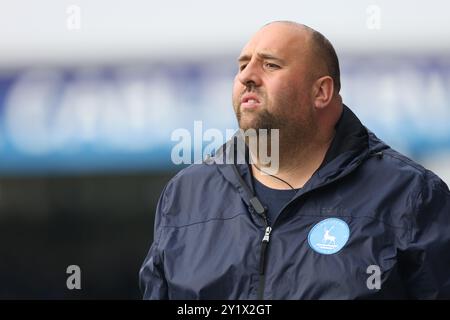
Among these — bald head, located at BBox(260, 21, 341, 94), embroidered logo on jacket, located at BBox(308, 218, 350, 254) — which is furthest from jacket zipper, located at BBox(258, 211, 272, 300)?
bald head, located at BBox(260, 21, 341, 94)

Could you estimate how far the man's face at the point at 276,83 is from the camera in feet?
7.43

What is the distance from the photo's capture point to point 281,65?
7.49 ft

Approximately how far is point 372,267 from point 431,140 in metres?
1.15

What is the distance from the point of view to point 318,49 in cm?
233

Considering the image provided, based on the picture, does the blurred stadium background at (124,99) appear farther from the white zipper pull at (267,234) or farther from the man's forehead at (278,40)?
the white zipper pull at (267,234)

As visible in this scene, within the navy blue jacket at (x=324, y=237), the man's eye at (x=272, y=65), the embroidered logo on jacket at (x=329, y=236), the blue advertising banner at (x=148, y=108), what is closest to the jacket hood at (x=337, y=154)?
the navy blue jacket at (x=324, y=237)

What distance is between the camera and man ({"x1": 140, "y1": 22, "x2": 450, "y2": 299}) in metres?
2.06

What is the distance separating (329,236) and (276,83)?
0.46 m

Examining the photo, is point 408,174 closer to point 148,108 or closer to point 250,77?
point 250,77

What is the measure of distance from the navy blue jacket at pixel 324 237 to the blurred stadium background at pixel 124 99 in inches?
33.1

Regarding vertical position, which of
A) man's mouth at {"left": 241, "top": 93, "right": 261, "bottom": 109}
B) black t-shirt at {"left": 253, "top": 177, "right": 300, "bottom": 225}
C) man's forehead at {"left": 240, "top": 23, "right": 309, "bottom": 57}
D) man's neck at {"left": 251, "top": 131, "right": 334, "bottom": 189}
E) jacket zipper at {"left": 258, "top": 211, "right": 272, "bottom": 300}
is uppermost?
man's forehead at {"left": 240, "top": 23, "right": 309, "bottom": 57}

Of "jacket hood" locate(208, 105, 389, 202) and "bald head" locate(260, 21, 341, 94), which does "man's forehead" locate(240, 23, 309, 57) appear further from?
"jacket hood" locate(208, 105, 389, 202)

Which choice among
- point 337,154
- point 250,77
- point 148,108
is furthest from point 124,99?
point 337,154
